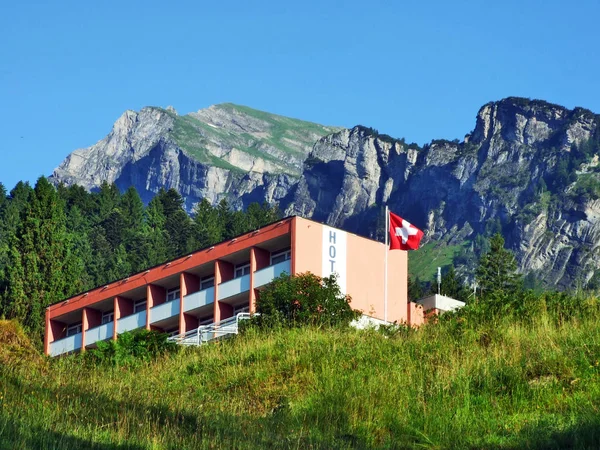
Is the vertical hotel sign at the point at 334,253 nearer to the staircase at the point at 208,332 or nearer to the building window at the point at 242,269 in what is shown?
the building window at the point at 242,269

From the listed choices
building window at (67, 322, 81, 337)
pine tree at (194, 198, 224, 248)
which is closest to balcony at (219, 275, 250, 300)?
building window at (67, 322, 81, 337)

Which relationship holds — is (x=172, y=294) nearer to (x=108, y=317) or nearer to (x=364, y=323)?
(x=108, y=317)

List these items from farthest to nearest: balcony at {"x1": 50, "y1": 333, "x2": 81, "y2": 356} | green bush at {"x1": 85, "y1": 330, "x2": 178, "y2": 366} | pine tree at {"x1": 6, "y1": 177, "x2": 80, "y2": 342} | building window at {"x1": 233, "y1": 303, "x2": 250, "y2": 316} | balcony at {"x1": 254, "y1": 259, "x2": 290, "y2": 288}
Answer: pine tree at {"x1": 6, "y1": 177, "x2": 80, "y2": 342}, balcony at {"x1": 50, "y1": 333, "x2": 81, "y2": 356}, building window at {"x1": 233, "y1": 303, "x2": 250, "y2": 316}, balcony at {"x1": 254, "y1": 259, "x2": 290, "y2": 288}, green bush at {"x1": 85, "y1": 330, "x2": 178, "y2": 366}

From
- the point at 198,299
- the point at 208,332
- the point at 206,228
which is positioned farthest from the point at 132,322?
the point at 206,228

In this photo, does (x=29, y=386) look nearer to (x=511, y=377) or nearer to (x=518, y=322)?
(x=511, y=377)

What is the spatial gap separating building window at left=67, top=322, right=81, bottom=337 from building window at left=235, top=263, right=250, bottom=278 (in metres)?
15.5

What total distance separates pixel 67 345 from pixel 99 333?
3746 mm

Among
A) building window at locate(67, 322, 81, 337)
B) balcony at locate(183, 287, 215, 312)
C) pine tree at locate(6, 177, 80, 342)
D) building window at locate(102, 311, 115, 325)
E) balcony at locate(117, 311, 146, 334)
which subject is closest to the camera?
balcony at locate(183, 287, 215, 312)

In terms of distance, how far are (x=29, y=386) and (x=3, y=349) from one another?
6625 millimetres

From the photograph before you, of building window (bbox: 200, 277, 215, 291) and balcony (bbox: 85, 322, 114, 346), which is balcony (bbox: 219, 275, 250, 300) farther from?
Answer: balcony (bbox: 85, 322, 114, 346)

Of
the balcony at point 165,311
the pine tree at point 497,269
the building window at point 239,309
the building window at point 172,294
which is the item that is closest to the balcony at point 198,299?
the balcony at point 165,311

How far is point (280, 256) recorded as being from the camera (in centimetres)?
6738

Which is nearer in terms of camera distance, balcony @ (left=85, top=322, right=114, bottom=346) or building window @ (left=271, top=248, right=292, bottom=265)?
building window @ (left=271, top=248, right=292, bottom=265)

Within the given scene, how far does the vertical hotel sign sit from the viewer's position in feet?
214
